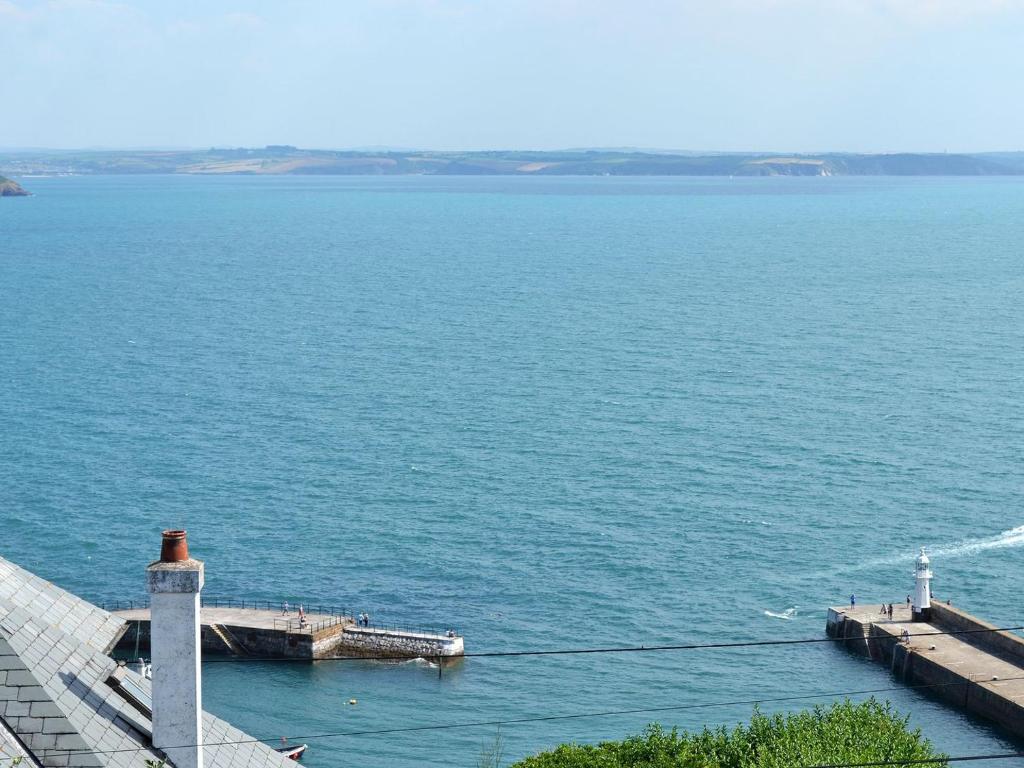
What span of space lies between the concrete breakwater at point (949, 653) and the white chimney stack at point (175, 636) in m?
40.0

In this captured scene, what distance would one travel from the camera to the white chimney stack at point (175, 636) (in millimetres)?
18922

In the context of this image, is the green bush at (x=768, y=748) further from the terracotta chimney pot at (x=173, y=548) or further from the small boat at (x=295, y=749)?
the terracotta chimney pot at (x=173, y=548)

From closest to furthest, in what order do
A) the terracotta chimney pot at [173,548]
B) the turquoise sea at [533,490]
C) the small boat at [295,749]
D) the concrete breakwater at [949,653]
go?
the terracotta chimney pot at [173,548]
the small boat at [295,749]
the concrete breakwater at [949,653]
the turquoise sea at [533,490]

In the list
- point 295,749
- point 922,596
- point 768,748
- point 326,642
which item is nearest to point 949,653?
point 922,596

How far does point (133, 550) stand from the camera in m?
74.6

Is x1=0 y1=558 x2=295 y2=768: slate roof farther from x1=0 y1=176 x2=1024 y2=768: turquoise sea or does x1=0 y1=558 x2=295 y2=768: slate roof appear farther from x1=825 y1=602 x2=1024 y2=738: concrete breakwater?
x1=825 y1=602 x2=1024 y2=738: concrete breakwater

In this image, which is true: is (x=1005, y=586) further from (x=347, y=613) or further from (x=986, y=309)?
(x=986, y=309)

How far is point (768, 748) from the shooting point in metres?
39.3

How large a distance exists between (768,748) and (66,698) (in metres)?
24.1

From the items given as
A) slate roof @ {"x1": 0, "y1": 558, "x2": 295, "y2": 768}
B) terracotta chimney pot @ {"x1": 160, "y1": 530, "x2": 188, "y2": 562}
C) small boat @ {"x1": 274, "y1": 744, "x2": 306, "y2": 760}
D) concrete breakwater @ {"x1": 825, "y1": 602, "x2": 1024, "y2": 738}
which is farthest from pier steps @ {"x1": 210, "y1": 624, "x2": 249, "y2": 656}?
terracotta chimney pot @ {"x1": 160, "y1": 530, "x2": 188, "y2": 562}

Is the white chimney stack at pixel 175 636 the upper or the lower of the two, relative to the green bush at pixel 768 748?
upper

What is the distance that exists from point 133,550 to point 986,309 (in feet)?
372

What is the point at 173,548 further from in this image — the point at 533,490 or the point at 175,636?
the point at 533,490

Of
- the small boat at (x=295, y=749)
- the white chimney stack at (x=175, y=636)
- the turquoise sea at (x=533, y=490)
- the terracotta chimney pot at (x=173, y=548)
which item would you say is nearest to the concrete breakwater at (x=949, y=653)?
the turquoise sea at (x=533, y=490)
